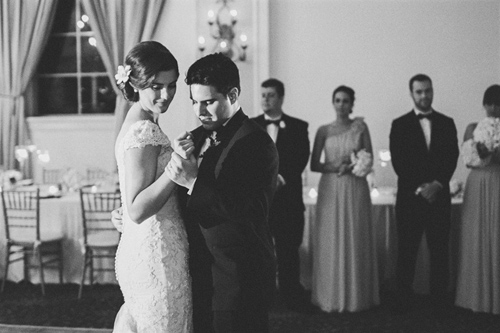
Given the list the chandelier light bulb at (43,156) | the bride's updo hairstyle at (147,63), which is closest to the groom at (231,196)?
the bride's updo hairstyle at (147,63)

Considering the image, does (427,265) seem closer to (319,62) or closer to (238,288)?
(319,62)

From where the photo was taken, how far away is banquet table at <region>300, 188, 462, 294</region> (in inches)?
192

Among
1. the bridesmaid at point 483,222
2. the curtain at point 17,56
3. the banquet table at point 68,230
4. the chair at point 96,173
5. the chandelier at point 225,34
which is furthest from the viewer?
the curtain at point 17,56

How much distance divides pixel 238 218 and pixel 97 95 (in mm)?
5772

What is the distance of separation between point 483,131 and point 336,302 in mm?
1635

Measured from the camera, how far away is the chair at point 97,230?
5.09 m

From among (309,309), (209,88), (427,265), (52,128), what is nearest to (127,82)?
(209,88)

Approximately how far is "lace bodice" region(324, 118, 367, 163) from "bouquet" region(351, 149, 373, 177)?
0.38 feet

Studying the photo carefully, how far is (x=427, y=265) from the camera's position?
488 centimetres

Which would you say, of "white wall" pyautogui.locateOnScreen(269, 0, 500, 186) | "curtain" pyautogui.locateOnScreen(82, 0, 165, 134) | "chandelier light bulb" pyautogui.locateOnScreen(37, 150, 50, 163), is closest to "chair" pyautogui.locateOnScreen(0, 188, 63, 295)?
"chandelier light bulb" pyautogui.locateOnScreen(37, 150, 50, 163)

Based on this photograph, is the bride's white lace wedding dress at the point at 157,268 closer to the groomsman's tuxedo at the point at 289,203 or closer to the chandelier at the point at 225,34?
the groomsman's tuxedo at the point at 289,203

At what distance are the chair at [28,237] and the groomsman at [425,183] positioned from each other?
9.76 feet

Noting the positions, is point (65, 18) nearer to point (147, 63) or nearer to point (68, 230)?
point (68, 230)

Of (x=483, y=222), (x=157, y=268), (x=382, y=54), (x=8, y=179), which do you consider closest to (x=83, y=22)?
(x=8, y=179)
